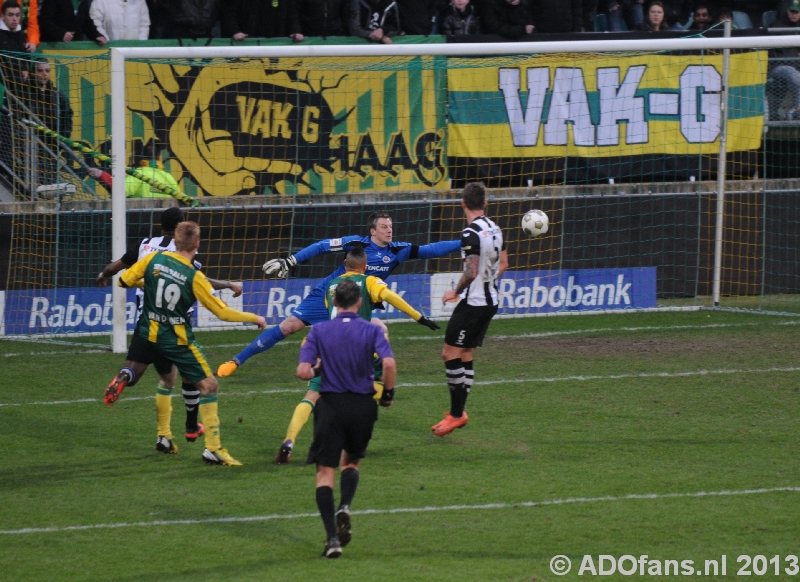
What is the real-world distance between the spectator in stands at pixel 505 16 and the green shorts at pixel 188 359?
11.2 metres

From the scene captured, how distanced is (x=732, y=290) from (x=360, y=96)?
21.2 ft

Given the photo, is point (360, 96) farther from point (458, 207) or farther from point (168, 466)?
point (168, 466)

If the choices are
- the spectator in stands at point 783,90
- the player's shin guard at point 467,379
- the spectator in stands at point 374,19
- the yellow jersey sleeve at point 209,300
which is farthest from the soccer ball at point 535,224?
the spectator in stands at point 783,90

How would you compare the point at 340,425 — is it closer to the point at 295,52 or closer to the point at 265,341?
the point at 265,341

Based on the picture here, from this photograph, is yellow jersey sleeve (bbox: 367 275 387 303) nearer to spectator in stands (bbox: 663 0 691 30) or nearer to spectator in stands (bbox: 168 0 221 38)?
spectator in stands (bbox: 168 0 221 38)

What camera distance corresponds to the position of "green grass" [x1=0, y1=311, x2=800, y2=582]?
712 cm

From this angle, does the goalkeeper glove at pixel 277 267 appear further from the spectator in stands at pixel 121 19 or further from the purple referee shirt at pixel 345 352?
the spectator in stands at pixel 121 19

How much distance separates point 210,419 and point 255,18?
32.9 feet

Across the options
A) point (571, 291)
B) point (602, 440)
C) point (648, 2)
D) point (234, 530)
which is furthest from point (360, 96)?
point (234, 530)

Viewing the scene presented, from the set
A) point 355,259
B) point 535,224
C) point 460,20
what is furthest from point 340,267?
point 460,20

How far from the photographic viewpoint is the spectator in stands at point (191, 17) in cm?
1727

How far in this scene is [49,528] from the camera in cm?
770

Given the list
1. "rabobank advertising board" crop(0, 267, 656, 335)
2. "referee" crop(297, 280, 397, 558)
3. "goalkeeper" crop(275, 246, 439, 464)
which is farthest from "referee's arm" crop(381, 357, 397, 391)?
"rabobank advertising board" crop(0, 267, 656, 335)

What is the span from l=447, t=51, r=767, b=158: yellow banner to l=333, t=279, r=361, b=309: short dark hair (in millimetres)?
10521
